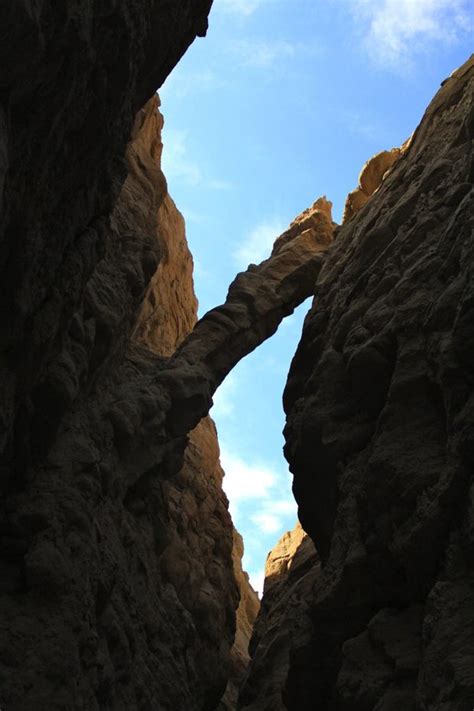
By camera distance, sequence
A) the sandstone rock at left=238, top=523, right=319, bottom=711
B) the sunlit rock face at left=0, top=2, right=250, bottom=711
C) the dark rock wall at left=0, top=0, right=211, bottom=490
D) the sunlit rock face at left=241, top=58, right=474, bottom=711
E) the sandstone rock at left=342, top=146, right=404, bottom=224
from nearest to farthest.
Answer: the dark rock wall at left=0, top=0, right=211, bottom=490
the sunlit rock face at left=0, top=2, right=250, bottom=711
the sunlit rock face at left=241, top=58, right=474, bottom=711
the sandstone rock at left=238, top=523, right=319, bottom=711
the sandstone rock at left=342, top=146, right=404, bottom=224

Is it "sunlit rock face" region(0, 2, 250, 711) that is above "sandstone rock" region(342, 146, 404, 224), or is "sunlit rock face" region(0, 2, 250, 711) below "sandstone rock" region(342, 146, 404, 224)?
below

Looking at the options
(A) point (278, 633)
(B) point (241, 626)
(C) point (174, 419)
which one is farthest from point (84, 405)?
(B) point (241, 626)

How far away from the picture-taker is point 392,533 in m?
10.5

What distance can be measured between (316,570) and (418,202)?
348 inches

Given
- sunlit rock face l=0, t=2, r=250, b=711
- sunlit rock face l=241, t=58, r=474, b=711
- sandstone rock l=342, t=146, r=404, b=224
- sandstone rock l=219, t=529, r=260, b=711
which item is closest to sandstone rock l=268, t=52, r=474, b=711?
sunlit rock face l=241, t=58, r=474, b=711

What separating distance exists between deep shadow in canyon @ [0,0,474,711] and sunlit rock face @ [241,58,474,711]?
40 millimetres

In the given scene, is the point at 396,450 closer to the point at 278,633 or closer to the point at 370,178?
the point at 278,633

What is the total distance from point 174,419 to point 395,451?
556cm

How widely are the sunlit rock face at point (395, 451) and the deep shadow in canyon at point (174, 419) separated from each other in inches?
1.6

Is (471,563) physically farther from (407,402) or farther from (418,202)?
(418,202)

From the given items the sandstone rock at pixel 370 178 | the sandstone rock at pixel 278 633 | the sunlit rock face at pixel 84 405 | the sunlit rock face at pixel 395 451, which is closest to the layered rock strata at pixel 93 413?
the sunlit rock face at pixel 84 405

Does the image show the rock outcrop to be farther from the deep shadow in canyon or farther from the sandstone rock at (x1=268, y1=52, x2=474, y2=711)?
the sandstone rock at (x1=268, y1=52, x2=474, y2=711)

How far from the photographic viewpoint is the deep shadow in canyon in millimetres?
8094

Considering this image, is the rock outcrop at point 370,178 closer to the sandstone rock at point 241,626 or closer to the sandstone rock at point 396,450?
the sandstone rock at point 396,450
